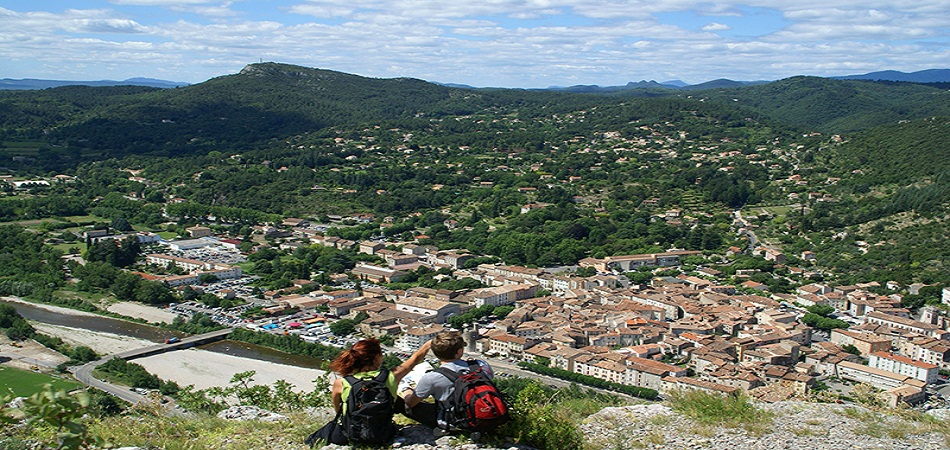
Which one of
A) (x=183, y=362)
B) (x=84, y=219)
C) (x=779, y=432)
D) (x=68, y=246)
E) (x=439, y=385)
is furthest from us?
(x=84, y=219)

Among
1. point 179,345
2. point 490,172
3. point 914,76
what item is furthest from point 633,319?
point 914,76

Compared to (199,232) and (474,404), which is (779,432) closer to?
(474,404)

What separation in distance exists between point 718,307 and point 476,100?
65118 mm

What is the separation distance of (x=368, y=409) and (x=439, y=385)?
370mm

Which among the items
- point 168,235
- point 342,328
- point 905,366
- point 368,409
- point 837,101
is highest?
point 837,101

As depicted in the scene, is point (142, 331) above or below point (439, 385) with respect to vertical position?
below

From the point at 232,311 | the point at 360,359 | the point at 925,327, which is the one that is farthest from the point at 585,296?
the point at 360,359

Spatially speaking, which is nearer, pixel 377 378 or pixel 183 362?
pixel 377 378

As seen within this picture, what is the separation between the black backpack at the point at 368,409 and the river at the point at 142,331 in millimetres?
14371

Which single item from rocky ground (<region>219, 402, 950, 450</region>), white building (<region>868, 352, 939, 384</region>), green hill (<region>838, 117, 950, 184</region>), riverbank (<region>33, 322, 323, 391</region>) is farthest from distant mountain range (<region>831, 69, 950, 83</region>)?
rocky ground (<region>219, 402, 950, 450</region>)

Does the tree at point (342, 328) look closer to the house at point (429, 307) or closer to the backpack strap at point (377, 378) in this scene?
the house at point (429, 307)

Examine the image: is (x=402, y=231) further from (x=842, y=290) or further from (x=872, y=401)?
(x=872, y=401)

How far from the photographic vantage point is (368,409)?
11.6ft

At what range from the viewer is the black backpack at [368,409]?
355 centimetres
